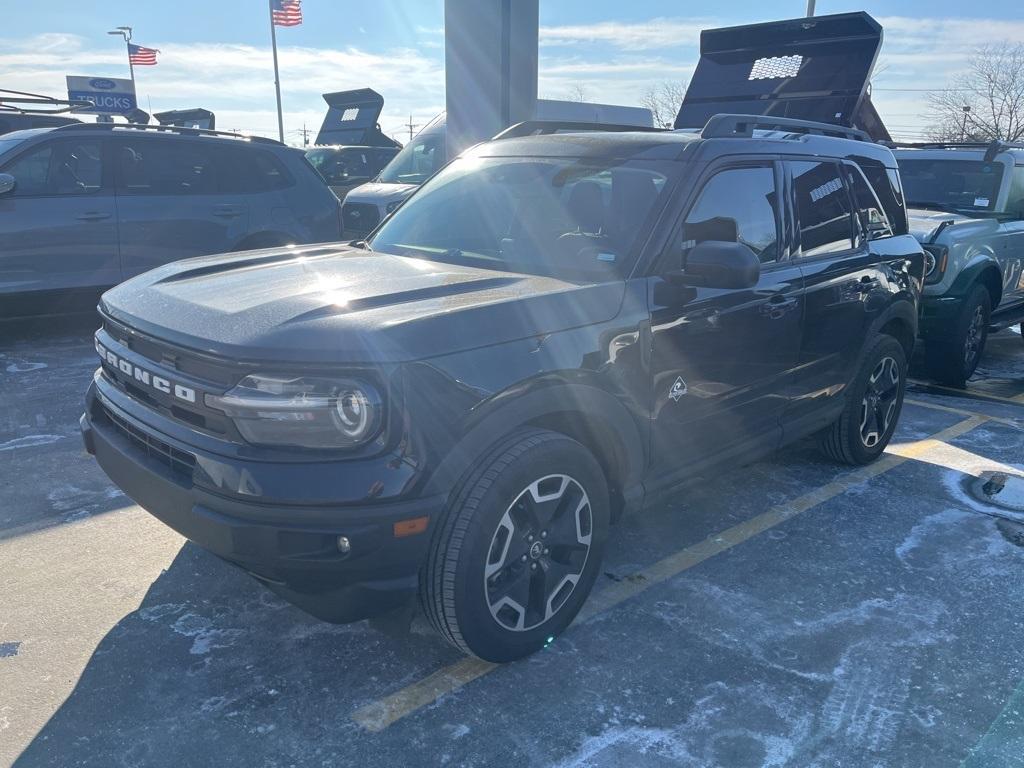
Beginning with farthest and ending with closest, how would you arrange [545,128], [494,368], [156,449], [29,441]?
[29,441]
[545,128]
[156,449]
[494,368]

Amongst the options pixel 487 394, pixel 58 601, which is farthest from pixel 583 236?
pixel 58 601

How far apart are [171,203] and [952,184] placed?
7448mm

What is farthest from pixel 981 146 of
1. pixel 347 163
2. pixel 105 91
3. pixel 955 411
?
pixel 105 91

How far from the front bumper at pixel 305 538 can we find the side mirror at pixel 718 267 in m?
1.39

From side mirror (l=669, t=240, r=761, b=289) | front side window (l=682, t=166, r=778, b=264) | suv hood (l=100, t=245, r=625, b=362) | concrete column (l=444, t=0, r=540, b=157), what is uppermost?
concrete column (l=444, t=0, r=540, b=157)

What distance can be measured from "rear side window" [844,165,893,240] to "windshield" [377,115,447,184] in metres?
7.85

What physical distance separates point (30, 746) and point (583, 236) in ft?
8.60

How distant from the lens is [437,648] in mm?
3025

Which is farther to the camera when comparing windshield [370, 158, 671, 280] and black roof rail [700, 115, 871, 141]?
black roof rail [700, 115, 871, 141]

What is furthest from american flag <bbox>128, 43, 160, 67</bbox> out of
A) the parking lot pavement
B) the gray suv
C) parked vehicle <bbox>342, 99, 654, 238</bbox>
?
the parking lot pavement

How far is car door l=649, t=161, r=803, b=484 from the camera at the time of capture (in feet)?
10.6

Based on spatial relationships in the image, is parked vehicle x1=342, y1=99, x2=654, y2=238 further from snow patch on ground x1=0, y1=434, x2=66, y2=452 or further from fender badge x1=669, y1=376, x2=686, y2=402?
fender badge x1=669, y1=376, x2=686, y2=402

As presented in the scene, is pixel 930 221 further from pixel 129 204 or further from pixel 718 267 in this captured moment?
pixel 129 204

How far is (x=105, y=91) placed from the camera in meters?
24.3
